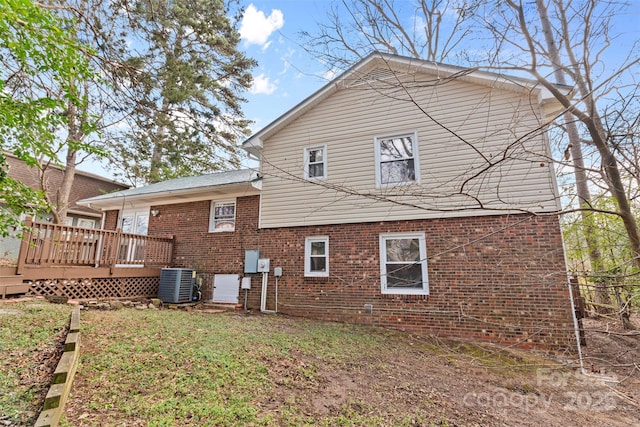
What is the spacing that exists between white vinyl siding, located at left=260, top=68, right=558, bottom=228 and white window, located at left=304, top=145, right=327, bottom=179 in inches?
8.5

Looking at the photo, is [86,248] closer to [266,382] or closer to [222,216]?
[222,216]

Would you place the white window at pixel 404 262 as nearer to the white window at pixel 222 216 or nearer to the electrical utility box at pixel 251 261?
the electrical utility box at pixel 251 261

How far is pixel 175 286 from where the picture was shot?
28.7 feet

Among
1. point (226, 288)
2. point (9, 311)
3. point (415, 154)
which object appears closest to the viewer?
point (9, 311)

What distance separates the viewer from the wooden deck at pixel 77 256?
6.65 metres

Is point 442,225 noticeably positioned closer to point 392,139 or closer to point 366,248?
point 366,248

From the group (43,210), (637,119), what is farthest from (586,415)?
(43,210)

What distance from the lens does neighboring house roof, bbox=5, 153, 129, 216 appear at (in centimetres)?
1445

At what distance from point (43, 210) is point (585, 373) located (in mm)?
9308

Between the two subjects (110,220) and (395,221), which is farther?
(110,220)

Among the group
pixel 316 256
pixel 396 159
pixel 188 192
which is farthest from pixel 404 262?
pixel 188 192

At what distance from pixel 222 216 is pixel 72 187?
12742 millimetres

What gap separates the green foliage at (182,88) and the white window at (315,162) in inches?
158

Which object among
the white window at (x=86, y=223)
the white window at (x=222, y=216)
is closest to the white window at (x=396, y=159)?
the white window at (x=222, y=216)
